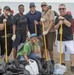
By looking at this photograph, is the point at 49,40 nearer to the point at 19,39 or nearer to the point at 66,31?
the point at 66,31

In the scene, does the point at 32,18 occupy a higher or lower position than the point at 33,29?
higher

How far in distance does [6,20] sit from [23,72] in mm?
2032

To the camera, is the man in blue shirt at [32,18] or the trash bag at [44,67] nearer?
the trash bag at [44,67]

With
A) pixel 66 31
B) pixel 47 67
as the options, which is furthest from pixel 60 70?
pixel 66 31

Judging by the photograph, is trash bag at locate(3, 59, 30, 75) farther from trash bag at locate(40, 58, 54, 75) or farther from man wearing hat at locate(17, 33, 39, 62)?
trash bag at locate(40, 58, 54, 75)

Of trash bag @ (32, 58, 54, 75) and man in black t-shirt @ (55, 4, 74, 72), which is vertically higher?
man in black t-shirt @ (55, 4, 74, 72)

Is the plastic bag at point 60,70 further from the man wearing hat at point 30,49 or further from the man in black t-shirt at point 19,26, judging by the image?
the man in black t-shirt at point 19,26

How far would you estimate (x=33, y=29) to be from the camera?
7.38 meters

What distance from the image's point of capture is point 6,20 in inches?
288

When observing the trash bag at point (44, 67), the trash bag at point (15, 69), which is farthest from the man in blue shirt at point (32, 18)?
the trash bag at point (15, 69)

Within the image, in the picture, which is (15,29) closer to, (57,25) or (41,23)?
(41,23)

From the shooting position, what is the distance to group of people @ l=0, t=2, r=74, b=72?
21.5ft

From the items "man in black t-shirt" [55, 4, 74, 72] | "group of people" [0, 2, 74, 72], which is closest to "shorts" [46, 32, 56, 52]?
"group of people" [0, 2, 74, 72]

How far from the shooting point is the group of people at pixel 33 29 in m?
6.55
